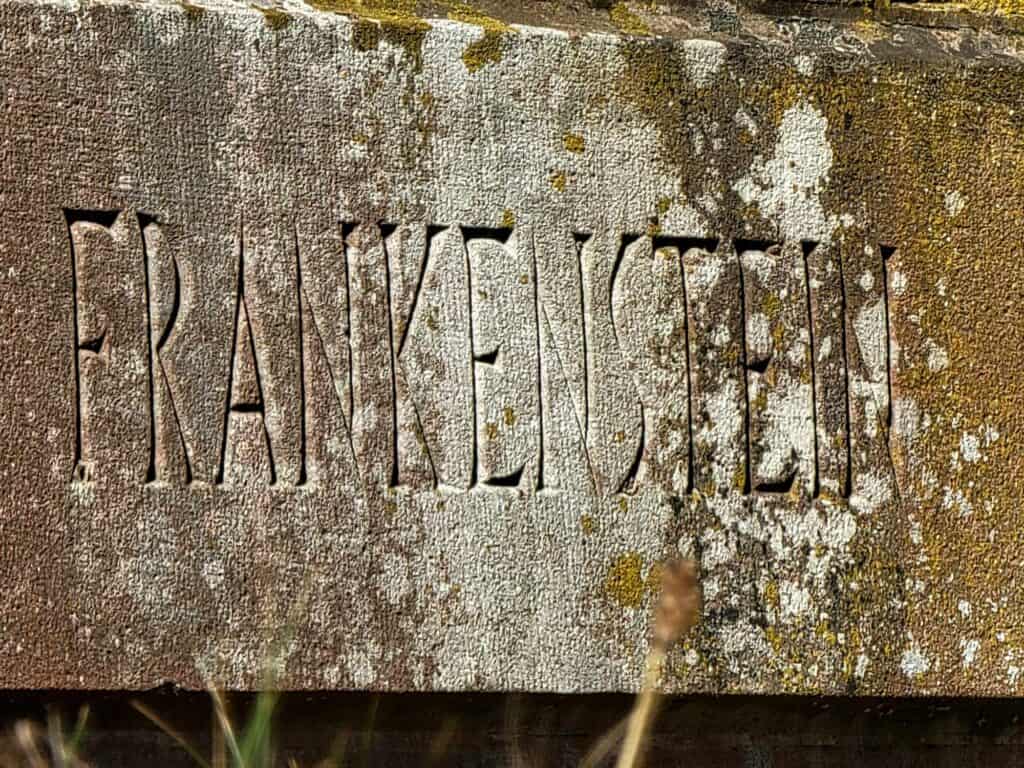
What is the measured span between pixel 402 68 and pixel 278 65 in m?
0.19

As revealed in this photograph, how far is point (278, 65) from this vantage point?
2.73 metres

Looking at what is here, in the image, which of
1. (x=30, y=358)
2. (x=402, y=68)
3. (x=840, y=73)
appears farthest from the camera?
(x=840, y=73)

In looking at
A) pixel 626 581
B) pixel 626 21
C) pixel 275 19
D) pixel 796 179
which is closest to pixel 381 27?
pixel 275 19

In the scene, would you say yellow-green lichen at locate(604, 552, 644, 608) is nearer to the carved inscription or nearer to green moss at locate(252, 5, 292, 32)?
the carved inscription

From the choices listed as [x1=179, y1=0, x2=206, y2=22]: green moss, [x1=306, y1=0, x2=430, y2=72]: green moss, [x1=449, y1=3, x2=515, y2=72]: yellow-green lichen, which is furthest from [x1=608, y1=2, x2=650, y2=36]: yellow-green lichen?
[x1=179, y1=0, x2=206, y2=22]: green moss

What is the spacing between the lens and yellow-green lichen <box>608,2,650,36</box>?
2.96 metres

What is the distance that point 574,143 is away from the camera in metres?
2.84

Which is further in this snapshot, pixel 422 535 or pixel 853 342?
pixel 853 342

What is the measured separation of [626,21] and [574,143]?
28cm

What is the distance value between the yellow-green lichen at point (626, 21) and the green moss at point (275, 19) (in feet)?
1.86

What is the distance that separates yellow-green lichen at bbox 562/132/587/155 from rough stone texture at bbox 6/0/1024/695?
11mm

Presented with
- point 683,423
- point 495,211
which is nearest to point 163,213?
point 495,211

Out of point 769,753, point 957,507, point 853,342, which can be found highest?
point 853,342

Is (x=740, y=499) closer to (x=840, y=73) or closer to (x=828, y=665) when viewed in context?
(x=828, y=665)
